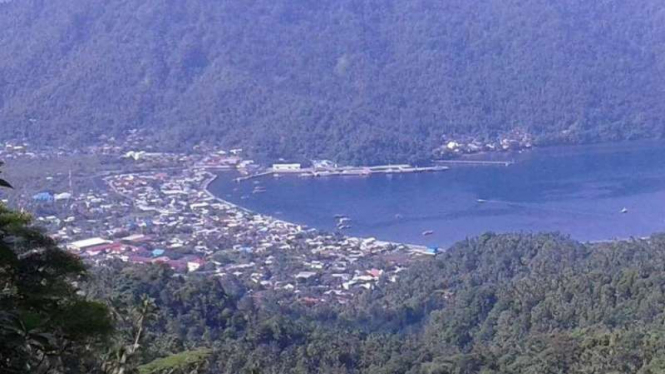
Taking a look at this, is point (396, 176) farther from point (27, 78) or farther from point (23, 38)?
point (23, 38)

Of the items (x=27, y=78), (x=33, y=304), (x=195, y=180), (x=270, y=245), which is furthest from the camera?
(x=27, y=78)

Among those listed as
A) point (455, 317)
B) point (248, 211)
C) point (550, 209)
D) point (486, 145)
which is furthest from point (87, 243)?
point (486, 145)

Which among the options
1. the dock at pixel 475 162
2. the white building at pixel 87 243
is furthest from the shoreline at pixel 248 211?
the dock at pixel 475 162

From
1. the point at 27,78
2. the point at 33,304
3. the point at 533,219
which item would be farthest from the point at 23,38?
the point at 33,304

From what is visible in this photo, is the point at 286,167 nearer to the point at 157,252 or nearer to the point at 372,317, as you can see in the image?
the point at 157,252

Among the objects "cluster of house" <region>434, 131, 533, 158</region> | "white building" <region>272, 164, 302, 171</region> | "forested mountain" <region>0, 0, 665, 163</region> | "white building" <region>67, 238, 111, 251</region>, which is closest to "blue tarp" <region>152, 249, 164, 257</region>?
"white building" <region>67, 238, 111, 251</region>

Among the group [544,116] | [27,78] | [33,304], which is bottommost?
[544,116]

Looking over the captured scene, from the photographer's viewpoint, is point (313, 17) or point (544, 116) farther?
point (313, 17)
